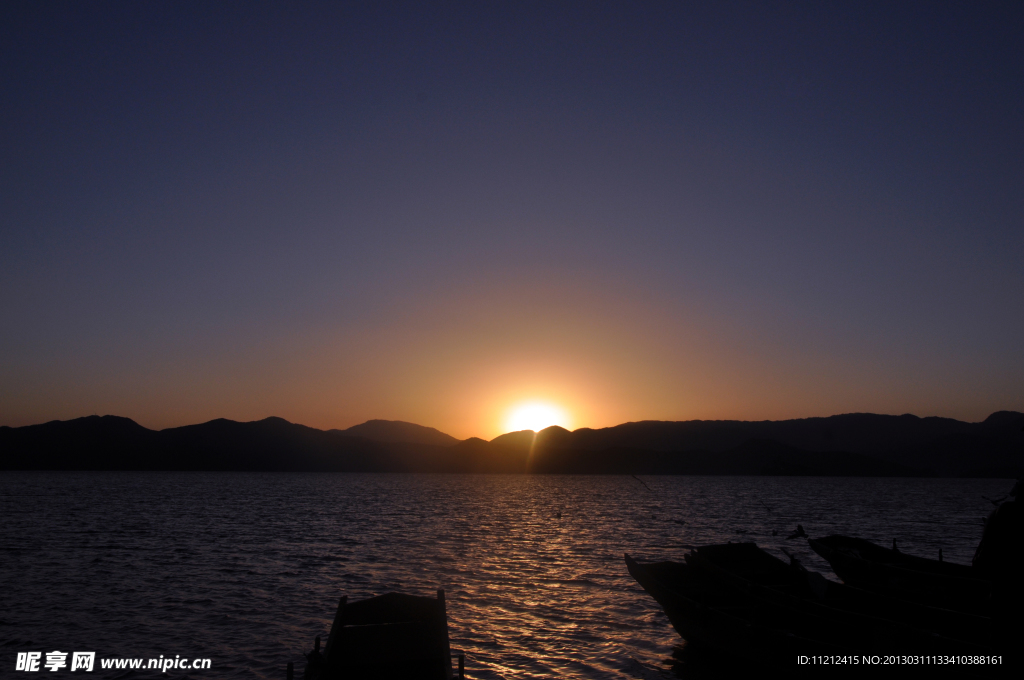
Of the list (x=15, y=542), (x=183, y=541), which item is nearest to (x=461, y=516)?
(x=183, y=541)

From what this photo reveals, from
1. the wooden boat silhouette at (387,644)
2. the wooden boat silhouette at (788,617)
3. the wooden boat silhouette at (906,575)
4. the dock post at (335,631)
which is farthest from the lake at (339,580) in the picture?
the wooden boat silhouette at (906,575)

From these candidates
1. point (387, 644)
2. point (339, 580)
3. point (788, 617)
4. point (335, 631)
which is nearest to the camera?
point (387, 644)

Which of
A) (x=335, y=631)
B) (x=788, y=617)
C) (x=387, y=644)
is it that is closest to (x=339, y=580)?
(x=335, y=631)

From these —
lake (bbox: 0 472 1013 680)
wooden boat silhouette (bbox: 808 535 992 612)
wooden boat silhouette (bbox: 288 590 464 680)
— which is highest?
wooden boat silhouette (bbox: 288 590 464 680)

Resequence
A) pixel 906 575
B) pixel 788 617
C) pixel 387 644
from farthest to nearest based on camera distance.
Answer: pixel 906 575 → pixel 788 617 → pixel 387 644

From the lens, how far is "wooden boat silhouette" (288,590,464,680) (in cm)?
1537

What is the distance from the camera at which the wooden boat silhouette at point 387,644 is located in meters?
15.4

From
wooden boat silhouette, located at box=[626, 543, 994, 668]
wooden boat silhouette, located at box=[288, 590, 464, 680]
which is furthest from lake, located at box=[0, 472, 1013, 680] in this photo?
wooden boat silhouette, located at box=[288, 590, 464, 680]

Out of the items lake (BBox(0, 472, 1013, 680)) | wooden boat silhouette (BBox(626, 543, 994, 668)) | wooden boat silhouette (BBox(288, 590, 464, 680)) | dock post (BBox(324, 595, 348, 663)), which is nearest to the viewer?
wooden boat silhouette (BBox(288, 590, 464, 680))

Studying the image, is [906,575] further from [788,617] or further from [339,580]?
[339,580]

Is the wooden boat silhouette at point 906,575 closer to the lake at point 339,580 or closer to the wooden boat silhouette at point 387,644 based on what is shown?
the lake at point 339,580

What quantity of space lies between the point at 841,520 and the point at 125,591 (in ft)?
274

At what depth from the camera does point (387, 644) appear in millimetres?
16609

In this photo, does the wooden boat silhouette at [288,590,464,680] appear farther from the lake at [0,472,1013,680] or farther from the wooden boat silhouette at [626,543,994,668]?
the wooden boat silhouette at [626,543,994,668]
